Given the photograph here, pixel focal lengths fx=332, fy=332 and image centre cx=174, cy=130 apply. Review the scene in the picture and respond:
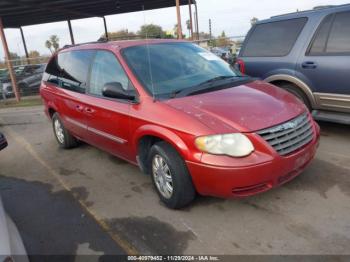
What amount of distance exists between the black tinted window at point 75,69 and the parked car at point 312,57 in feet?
9.60

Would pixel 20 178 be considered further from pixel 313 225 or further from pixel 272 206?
pixel 313 225

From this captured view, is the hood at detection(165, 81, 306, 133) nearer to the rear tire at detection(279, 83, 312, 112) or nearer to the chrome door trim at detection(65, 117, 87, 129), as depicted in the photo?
the rear tire at detection(279, 83, 312, 112)

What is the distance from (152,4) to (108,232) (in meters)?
16.0

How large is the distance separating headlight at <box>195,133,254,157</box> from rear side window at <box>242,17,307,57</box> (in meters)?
3.05

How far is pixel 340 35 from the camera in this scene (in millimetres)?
4887

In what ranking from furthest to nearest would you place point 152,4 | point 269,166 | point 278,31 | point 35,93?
point 152,4 < point 35,93 < point 278,31 < point 269,166

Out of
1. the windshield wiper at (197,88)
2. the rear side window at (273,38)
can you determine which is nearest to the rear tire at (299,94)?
the rear side window at (273,38)

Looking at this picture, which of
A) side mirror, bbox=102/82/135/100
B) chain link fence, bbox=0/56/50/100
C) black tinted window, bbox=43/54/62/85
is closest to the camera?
side mirror, bbox=102/82/135/100

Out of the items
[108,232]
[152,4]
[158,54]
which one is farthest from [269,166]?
[152,4]

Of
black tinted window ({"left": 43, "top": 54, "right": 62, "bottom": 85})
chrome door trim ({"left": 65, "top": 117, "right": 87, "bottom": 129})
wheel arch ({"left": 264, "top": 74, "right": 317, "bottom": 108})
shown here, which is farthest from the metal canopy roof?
wheel arch ({"left": 264, "top": 74, "right": 317, "bottom": 108})

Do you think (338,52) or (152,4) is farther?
(152,4)

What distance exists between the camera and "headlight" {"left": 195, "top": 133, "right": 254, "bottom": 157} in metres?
2.98

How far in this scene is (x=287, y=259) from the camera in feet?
8.83

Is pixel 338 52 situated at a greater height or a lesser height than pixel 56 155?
greater
